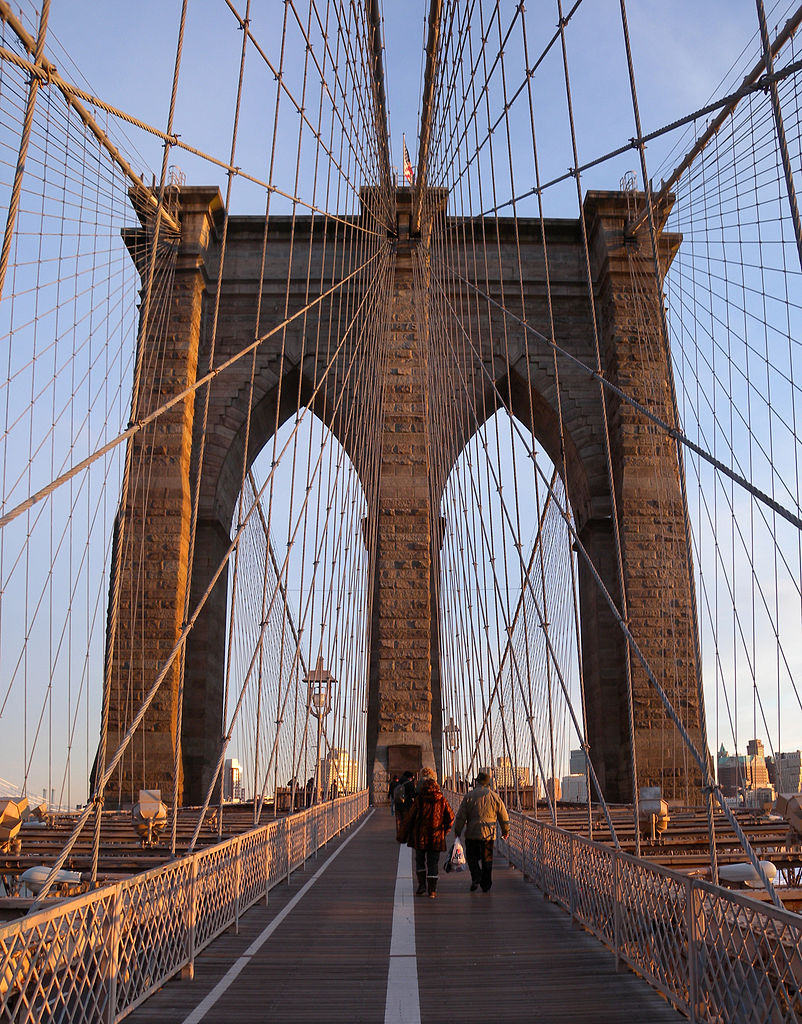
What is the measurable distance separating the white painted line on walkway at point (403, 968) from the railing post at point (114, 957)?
→ 1.03m

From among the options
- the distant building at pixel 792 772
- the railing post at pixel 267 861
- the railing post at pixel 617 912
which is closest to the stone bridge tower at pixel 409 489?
the distant building at pixel 792 772

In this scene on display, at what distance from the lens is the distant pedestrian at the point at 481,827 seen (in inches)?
302

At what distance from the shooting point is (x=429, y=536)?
2017 cm

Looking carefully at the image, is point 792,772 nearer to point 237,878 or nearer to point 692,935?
point 237,878

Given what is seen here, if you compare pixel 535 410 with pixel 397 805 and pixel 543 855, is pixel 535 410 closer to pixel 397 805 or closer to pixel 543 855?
pixel 397 805

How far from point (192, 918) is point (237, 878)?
129cm

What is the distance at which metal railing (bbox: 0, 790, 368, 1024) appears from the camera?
314 cm

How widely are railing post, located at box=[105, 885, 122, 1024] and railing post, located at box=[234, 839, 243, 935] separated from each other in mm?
2254

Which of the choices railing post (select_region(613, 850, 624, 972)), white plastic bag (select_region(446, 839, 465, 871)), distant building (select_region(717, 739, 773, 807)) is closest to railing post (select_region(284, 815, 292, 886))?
white plastic bag (select_region(446, 839, 465, 871))

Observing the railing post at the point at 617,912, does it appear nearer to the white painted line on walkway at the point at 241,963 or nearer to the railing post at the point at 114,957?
the white painted line on walkway at the point at 241,963

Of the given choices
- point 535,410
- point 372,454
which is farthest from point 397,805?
point 535,410

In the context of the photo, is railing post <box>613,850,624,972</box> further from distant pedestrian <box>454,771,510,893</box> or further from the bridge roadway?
distant pedestrian <box>454,771,510,893</box>

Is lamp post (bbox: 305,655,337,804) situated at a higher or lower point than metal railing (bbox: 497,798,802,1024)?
higher

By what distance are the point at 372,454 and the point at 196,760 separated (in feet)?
23.0
